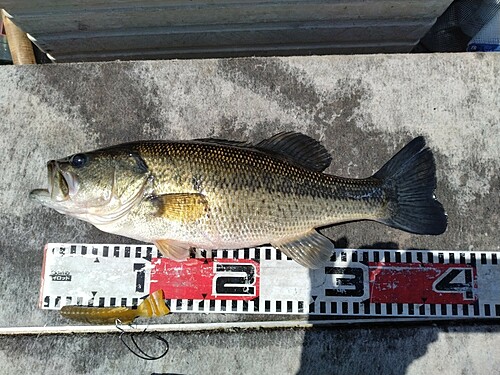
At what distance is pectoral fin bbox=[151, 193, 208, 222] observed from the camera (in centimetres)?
230

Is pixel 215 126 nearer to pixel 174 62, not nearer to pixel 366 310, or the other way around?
pixel 174 62

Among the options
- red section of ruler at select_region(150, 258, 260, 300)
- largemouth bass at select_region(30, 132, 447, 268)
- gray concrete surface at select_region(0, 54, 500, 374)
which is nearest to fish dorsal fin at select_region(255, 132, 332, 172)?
largemouth bass at select_region(30, 132, 447, 268)

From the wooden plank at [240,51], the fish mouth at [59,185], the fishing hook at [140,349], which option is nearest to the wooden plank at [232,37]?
the wooden plank at [240,51]

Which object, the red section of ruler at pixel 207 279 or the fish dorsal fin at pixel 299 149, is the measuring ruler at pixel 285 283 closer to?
the red section of ruler at pixel 207 279

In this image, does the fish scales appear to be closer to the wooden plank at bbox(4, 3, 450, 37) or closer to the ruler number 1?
the ruler number 1

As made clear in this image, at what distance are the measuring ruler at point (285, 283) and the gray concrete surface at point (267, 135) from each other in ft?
0.33

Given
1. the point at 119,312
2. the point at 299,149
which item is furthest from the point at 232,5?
the point at 119,312

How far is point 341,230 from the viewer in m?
2.72

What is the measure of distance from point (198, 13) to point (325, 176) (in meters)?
1.29

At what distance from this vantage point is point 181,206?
2.30 meters

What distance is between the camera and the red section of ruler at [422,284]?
2582 mm

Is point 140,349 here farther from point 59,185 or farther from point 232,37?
point 232,37

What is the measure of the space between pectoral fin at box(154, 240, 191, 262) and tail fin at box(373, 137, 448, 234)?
44.5 inches

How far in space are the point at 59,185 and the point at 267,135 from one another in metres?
1.27
